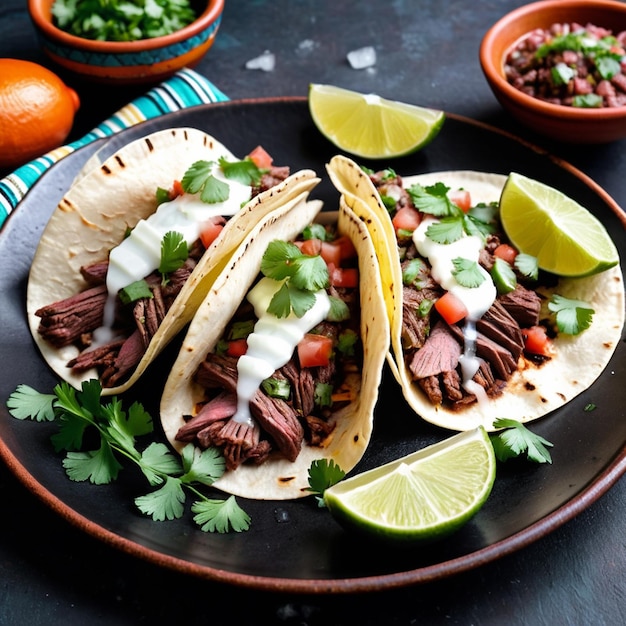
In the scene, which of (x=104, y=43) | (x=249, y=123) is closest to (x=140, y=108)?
(x=104, y=43)

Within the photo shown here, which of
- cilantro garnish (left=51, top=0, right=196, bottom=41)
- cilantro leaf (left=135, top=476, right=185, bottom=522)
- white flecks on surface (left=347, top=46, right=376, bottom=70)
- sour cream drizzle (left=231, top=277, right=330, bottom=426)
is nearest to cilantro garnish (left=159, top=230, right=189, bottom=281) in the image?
sour cream drizzle (left=231, top=277, right=330, bottom=426)

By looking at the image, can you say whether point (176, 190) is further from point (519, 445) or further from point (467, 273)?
point (519, 445)

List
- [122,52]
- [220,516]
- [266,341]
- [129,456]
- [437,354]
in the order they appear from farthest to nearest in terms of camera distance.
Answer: [122,52]
[437,354]
[266,341]
[129,456]
[220,516]

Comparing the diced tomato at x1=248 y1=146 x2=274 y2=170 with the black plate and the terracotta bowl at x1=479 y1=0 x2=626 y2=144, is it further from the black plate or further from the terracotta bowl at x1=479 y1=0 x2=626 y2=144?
the terracotta bowl at x1=479 y1=0 x2=626 y2=144

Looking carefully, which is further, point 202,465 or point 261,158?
point 261,158

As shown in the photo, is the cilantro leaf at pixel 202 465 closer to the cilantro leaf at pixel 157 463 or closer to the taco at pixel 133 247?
the cilantro leaf at pixel 157 463

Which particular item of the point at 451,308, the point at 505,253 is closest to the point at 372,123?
the point at 505,253

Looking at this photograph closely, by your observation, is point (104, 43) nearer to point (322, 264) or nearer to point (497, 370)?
point (322, 264)
